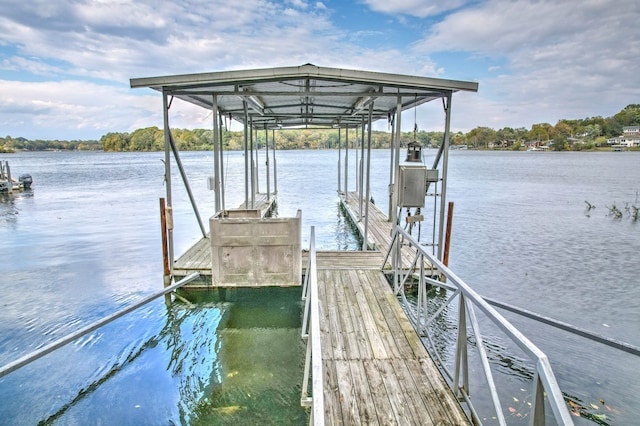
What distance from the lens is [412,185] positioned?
6.40 meters

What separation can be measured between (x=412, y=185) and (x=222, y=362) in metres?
3.99

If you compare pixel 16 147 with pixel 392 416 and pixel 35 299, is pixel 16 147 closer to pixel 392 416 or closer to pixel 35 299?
pixel 35 299

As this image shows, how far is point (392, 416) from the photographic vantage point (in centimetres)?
308

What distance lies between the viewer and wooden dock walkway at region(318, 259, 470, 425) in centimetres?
311

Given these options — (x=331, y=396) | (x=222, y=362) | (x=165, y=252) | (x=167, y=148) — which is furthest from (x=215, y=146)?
(x=331, y=396)

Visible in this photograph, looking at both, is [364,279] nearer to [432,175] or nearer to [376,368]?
[432,175]

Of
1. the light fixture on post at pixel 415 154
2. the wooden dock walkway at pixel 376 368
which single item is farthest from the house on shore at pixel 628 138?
the wooden dock walkway at pixel 376 368

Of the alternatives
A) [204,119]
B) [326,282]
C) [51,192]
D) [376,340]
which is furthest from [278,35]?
[376,340]

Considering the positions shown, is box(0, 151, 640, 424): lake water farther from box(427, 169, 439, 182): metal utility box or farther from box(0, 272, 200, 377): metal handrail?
box(427, 169, 439, 182): metal utility box

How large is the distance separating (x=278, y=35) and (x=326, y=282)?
20.6 m

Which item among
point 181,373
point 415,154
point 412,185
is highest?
point 415,154


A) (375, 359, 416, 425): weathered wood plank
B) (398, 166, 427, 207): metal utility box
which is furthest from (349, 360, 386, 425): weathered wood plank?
(398, 166, 427, 207): metal utility box

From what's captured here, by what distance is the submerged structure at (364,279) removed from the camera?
309 centimetres

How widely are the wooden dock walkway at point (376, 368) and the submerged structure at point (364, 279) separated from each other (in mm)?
11
